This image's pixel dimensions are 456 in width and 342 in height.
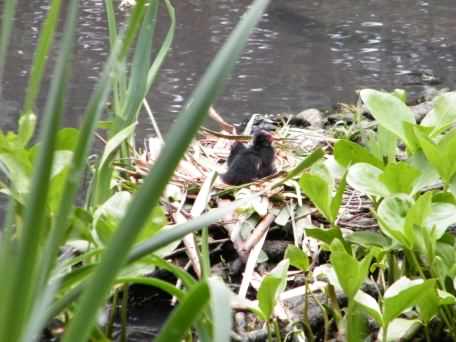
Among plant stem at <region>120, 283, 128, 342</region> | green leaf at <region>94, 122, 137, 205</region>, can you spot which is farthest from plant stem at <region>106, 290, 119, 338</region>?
green leaf at <region>94, 122, 137, 205</region>

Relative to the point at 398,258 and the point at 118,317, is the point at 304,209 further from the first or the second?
the point at 118,317

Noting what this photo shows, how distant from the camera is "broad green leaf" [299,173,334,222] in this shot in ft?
6.14

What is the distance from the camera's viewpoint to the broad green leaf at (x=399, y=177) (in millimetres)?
1824

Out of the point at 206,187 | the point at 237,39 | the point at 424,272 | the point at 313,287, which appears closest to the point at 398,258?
the point at 424,272

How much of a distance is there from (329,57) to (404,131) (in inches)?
79.0

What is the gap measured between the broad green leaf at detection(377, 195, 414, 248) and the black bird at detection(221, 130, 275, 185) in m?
0.64

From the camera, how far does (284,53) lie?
3990 mm

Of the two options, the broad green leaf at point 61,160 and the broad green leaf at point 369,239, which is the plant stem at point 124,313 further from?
the broad green leaf at point 369,239

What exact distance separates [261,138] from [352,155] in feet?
1.75

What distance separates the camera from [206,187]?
89.0 inches

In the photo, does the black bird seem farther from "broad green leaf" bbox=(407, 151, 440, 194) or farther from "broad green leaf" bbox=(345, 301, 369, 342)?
"broad green leaf" bbox=(345, 301, 369, 342)

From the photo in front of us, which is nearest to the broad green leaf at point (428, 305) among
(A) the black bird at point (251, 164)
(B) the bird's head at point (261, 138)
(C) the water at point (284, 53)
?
(A) the black bird at point (251, 164)

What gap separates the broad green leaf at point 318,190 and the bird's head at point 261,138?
60 cm

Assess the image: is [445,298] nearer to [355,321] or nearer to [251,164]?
[355,321]
